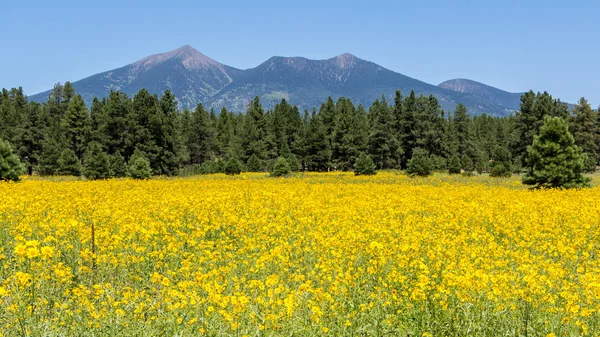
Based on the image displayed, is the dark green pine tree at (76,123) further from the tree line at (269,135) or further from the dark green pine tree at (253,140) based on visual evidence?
the dark green pine tree at (253,140)

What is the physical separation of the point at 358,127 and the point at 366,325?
60705 millimetres

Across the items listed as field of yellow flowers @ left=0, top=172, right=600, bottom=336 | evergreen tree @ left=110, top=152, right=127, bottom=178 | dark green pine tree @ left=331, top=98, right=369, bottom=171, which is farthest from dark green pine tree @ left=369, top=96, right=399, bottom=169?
field of yellow flowers @ left=0, top=172, right=600, bottom=336

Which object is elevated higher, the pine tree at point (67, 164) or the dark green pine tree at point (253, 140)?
the dark green pine tree at point (253, 140)

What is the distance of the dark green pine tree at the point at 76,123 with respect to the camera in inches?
2434

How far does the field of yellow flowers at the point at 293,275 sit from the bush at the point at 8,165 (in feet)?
53.0

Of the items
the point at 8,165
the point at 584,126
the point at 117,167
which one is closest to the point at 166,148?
the point at 117,167

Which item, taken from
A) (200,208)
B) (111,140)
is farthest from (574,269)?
(111,140)

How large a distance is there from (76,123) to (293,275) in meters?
64.7

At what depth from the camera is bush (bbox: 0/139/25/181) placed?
85.3 ft

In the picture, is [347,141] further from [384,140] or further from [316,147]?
[384,140]

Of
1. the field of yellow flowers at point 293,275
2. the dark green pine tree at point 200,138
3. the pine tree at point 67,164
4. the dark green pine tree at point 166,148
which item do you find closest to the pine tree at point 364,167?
the dark green pine tree at point 166,148

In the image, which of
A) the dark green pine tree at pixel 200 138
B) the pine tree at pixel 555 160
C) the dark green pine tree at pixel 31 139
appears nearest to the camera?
the pine tree at pixel 555 160

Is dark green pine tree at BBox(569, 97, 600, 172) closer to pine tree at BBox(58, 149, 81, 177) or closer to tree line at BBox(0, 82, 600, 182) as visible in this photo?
tree line at BBox(0, 82, 600, 182)

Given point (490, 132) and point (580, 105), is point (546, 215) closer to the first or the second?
point (580, 105)
